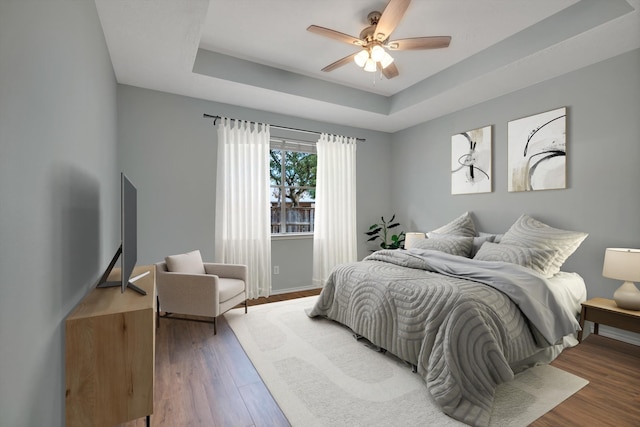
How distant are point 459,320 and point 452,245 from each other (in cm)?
170

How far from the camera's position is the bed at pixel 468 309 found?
5.98 feet

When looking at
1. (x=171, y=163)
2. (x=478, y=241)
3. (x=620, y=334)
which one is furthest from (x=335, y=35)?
(x=620, y=334)

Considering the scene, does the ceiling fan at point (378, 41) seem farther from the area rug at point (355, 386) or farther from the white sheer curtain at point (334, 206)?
the area rug at point (355, 386)

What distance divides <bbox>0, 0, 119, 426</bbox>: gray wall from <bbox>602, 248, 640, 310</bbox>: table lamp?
12.0ft

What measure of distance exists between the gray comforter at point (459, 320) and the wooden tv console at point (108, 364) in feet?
5.37

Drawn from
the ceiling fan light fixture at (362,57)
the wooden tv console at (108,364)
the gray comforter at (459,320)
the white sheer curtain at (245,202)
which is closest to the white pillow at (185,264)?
the white sheer curtain at (245,202)

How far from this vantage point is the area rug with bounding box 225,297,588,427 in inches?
68.4

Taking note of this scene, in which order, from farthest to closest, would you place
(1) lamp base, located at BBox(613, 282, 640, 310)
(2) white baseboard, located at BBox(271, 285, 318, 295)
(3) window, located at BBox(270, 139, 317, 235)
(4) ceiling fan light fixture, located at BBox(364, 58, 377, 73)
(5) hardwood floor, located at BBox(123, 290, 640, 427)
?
(3) window, located at BBox(270, 139, 317, 235)
(2) white baseboard, located at BBox(271, 285, 318, 295)
(4) ceiling fan light fixture, located at BBox(364, 58, 377, 73)
(1) lamp base, located at BBox(613, 282, 640, 310)
(5) hardwood floor, located at BBox(123, 290, 640, 427)

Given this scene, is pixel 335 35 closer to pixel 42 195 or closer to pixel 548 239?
pixel 42 195

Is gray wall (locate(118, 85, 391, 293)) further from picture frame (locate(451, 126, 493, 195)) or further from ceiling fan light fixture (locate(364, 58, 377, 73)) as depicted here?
picture frame (locate(451, 126, 493, 195))

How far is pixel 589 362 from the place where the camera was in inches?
74.6

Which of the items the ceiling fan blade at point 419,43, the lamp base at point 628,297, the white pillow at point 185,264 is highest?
the ceiling fan blade at point 419,43

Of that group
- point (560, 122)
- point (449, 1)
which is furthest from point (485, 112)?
point (449, 1)

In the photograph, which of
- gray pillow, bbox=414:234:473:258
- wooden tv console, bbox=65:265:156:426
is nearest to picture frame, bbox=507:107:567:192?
gray pillow, bbox=414:234:473:258
